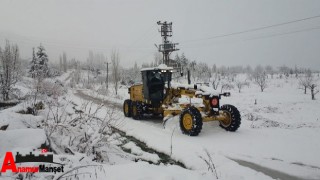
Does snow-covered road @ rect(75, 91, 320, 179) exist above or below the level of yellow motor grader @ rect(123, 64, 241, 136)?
below

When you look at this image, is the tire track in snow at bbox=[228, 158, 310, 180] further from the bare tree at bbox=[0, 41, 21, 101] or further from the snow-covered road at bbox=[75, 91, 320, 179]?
the bare tree at bbox=[0, 41, 21, 101]

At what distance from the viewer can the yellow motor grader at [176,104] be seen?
9.59 metres

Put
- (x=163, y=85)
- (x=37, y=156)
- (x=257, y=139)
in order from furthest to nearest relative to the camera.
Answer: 1. (x=163, y=85)
2. (x=257, y=139)
3. (x=37, y=156)

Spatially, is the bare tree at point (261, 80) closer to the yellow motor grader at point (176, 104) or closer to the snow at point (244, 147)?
the yellow motor grader at point (176, 104)

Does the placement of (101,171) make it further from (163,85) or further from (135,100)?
(135,100)

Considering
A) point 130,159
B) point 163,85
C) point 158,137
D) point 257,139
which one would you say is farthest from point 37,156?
point 163,85

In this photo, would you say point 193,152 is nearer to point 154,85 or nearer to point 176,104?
point 176,104

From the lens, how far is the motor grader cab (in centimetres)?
961

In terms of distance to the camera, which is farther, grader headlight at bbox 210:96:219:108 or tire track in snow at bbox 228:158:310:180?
grader headlight at bbox 210:96:219:108

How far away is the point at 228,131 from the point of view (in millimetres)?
9938

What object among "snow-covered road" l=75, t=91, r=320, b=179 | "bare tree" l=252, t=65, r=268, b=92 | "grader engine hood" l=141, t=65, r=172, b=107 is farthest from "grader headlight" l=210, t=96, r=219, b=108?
"bare tree" l=252, t=65, r=268, b=92

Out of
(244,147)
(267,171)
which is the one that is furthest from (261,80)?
(267,171)

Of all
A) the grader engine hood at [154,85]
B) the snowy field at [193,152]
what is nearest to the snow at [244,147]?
the snowy field at [193,152]

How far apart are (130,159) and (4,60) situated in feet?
57.3
